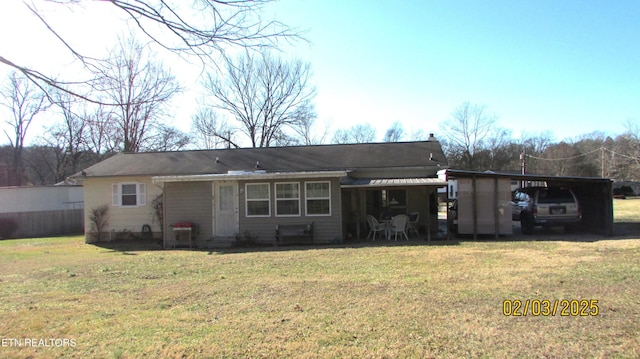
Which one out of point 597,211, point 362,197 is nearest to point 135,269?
point 362,197

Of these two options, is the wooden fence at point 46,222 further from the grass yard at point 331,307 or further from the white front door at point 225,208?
the grass yard at point 331,307

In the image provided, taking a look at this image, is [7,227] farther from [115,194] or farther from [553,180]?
[553,180]

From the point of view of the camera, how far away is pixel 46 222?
77.9 ft

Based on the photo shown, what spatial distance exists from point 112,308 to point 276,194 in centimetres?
898

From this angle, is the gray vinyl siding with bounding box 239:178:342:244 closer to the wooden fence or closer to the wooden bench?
the wooden bench

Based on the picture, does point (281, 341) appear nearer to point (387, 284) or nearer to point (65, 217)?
point (387, 284)

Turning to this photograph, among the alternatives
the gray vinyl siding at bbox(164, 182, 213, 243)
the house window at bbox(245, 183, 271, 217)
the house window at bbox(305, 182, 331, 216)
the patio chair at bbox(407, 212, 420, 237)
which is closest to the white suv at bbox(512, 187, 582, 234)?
the patio chair at bbox(407, 212, 420, 237)

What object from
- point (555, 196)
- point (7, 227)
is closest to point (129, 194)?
point (7, 227)

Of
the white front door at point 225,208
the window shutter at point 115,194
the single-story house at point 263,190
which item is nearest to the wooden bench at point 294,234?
the single-story house at point 263,190

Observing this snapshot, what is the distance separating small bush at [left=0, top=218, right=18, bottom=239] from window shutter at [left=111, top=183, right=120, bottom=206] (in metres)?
9.92

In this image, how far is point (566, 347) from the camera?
3980 millimetres

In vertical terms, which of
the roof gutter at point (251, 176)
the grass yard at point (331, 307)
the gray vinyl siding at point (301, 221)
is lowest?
the grass yard at point (331, 307)
